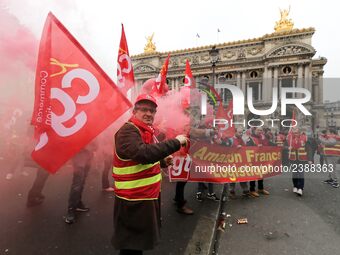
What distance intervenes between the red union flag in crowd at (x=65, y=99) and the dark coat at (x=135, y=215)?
2.05 feet

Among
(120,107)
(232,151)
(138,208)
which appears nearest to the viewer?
(138,208)

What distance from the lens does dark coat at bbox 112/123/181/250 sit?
202 centimetres

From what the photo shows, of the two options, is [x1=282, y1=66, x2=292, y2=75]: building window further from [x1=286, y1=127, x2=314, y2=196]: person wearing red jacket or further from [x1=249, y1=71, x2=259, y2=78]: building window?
[x1=286, y1=127, x2=314, y2=196]: person wearing red jacket

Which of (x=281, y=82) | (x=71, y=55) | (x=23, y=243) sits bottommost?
(x=23, y=243)

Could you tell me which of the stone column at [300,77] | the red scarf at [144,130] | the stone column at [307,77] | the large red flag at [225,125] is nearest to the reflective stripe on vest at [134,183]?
the red scarf at [144,130]

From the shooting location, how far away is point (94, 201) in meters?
4.59

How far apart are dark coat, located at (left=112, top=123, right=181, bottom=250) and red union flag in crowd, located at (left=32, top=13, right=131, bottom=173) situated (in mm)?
625

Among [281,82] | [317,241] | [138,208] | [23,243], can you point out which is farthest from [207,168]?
[281,82]

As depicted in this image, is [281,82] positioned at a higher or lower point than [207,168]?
higher

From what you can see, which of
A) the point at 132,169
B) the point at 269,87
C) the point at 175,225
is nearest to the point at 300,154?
the point at 175,225

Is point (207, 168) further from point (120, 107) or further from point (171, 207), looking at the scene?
point (120, 107)

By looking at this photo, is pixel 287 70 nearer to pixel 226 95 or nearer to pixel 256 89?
pixel 256 89

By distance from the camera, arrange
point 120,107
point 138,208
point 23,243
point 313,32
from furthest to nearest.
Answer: point 313,32 < point 23,243 < point 120,107 < point 138,208

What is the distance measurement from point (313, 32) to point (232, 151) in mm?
38871
